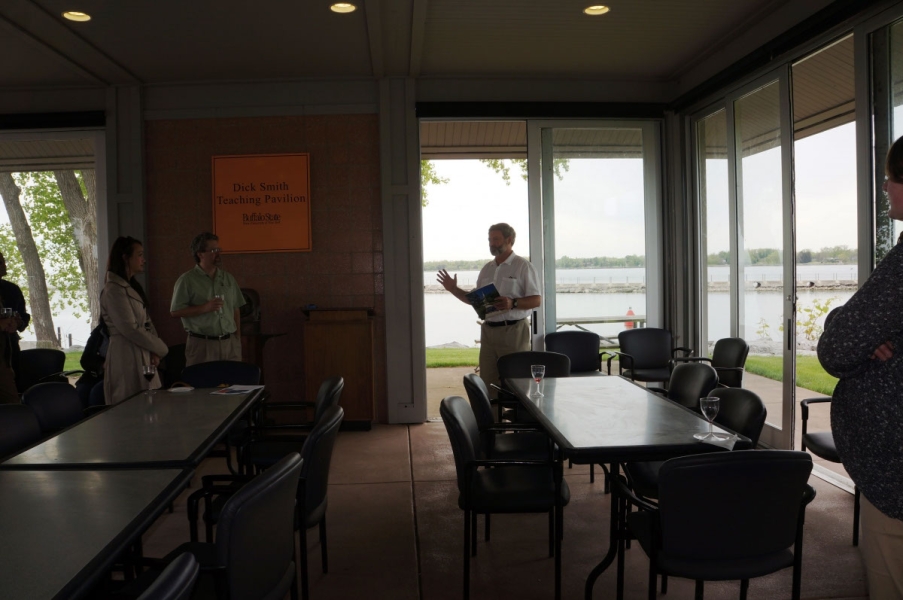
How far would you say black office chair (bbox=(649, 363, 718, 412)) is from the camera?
397 centimetres

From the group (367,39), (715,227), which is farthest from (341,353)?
(715,227)

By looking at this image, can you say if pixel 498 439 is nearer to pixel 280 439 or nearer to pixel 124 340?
pixel 280 439

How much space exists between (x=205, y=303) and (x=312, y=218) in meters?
1.78

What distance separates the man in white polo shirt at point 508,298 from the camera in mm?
5832

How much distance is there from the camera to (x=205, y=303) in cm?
533

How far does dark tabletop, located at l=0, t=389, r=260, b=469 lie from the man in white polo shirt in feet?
7.53

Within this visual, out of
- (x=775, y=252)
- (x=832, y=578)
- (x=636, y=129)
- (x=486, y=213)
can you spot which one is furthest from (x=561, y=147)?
(x=486, y=213)

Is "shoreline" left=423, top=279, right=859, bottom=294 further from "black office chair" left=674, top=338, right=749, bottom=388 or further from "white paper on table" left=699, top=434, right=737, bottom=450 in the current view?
"white paper on table" left=699, top=434, right=737, bottom=450

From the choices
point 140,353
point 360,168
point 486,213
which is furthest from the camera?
point 486,213

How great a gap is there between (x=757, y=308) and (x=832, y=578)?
2725 mm

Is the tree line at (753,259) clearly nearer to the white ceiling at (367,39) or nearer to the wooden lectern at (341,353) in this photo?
the wooden lectern at (341,353)

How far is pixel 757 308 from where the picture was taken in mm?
5664

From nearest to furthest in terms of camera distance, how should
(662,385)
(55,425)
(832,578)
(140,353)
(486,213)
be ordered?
(832,578), (55,425), (140,353), (662,385), (486,213)

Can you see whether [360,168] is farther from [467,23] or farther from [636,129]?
[636,129]
